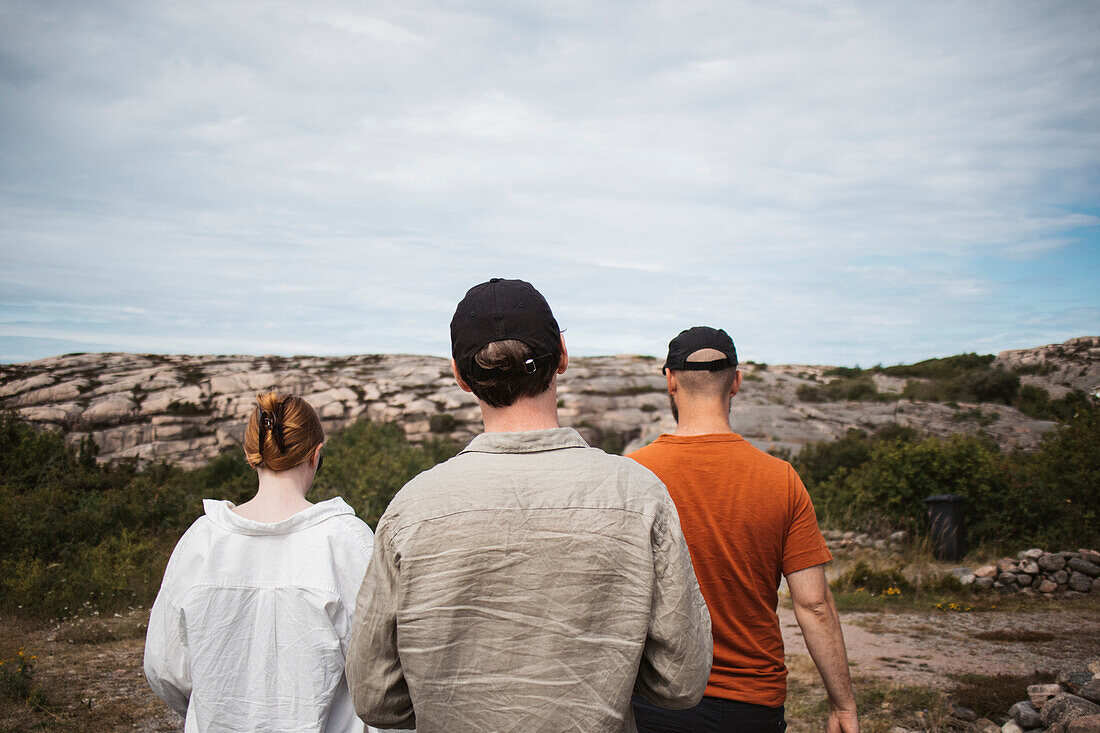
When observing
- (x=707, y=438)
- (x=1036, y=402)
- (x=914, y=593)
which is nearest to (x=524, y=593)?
(x=707, y=438)

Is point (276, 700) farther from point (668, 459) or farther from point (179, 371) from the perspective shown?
point (179, 371)

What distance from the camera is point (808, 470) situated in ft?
58.4

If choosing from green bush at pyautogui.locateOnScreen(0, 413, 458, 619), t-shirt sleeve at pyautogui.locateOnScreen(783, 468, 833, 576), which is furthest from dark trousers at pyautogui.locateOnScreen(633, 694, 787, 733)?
green bush at pyautogui.locateOnScreen(0, 413, 458, 619)

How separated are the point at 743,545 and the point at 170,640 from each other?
1974 mm

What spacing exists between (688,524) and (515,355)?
1.33 meters

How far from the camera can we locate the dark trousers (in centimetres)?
222

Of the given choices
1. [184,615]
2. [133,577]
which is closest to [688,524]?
[184,615]

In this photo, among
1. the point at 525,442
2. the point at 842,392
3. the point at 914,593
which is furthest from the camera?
the point at 842,392

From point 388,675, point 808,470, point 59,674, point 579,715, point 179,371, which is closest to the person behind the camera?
point 579,715

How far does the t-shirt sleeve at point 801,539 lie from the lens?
2.40 metres

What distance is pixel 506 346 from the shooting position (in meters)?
1.47

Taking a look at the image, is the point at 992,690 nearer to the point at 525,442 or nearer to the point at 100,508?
the point at 525,442

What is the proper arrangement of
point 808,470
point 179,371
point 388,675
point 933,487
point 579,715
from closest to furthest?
point 579,715 → point 388,675 → point 933,487 → point 808,470 → point 179,371

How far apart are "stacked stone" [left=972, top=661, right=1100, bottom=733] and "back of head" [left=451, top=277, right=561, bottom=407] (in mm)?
4736
